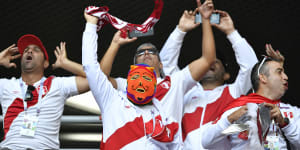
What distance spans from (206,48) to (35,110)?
4.46 feet

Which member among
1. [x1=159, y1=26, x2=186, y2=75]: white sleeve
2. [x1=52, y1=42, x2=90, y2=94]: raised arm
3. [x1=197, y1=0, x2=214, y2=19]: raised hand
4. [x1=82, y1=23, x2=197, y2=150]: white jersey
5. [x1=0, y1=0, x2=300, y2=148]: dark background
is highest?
[x1=0, y1=0, x2=300, y2=148]: dark background

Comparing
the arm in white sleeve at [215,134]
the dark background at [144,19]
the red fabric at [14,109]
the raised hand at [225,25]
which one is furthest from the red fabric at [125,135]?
the dark background at [144,19]

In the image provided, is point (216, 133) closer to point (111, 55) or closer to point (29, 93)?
point (111, 55)

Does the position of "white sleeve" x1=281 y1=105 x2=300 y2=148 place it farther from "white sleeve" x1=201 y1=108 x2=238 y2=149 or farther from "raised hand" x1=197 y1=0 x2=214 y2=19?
"raised hand" x1=197 y1=0 x2=214 y2=19

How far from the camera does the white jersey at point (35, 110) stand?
10.5 feet

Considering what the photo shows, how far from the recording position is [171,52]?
3676 millimetres

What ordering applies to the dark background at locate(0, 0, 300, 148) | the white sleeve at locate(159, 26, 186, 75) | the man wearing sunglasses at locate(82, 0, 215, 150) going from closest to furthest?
the man wearing sunglasses at locate(82, 0, 215, 150) < the white sleeve at locate(159, 26, 186, 75) < the dark background at locate(0, 0, 300, 148)

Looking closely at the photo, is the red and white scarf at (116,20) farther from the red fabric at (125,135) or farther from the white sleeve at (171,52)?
the red fabric at (125,135)

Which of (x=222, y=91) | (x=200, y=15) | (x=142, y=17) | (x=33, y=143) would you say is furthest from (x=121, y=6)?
(x=33, y=143)

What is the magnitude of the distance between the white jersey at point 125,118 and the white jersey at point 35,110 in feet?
1.82

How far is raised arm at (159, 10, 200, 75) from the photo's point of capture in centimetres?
351

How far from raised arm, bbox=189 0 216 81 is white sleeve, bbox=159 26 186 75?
0.42m

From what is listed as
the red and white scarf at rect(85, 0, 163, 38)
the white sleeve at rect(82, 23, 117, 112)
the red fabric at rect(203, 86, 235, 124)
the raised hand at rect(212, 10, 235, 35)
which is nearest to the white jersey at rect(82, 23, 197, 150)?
the white sleeve at rect(82, 23, 117, 112)

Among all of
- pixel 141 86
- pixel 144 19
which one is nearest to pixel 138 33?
pixel 141 86
